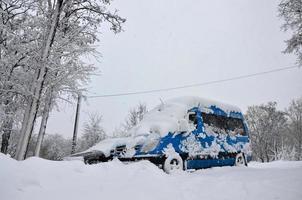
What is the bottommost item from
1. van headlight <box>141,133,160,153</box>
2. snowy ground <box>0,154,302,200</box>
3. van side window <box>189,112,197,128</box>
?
snowy ground <box>0,154,302,200</box>

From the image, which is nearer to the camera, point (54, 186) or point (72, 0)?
point (54, 186)

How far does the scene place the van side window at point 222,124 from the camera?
885 cm

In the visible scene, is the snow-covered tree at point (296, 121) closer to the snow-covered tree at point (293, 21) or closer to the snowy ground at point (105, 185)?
the snow-covered tree at point (293, 21)

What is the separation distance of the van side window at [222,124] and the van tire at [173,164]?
188cm

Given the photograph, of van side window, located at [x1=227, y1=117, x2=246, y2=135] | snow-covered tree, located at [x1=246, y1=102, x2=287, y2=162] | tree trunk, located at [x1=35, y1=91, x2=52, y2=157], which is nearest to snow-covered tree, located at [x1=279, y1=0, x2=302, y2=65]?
van side window, located at [x1=227, y1=117, x2=246, y2=135]

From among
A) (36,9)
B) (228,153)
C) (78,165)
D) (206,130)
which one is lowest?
(78,165)

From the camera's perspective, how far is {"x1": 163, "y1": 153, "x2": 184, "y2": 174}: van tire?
22.7 feet

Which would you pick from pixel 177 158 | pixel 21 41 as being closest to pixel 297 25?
pixel 177 158

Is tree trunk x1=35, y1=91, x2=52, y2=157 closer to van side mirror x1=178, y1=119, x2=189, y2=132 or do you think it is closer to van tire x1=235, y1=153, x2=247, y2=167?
van side mirror x1=178, y1=119, x2=189, y2=132

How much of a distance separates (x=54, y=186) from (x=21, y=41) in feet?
30.5

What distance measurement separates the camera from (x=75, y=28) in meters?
12.1

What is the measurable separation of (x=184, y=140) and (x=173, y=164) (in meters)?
0.91

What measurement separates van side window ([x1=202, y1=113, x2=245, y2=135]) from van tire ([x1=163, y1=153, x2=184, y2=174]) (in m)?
1.88

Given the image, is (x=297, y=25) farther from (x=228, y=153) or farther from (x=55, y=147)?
(x=55, y=147)
